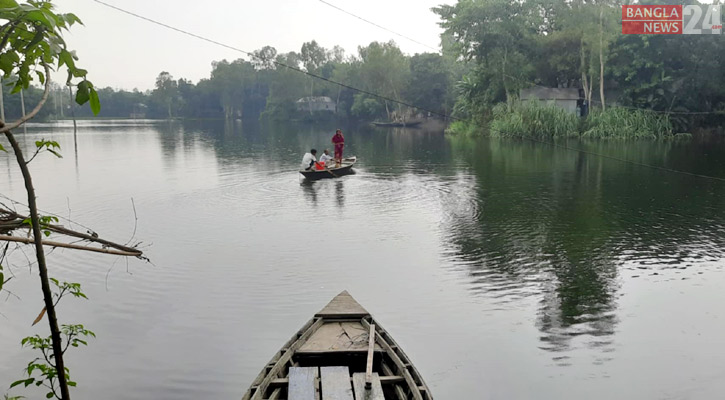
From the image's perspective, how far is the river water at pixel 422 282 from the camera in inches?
311

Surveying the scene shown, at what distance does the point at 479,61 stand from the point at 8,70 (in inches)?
2006

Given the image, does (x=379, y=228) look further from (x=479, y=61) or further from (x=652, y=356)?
(x=479, y=61)

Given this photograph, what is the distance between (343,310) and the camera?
825 centimetres

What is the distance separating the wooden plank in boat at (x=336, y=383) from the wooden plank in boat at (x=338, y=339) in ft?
1.71

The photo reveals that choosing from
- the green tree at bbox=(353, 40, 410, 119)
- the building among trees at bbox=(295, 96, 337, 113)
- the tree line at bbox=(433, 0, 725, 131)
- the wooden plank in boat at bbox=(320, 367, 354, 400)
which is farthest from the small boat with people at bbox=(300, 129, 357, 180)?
the building among trees at bbox=(295, 96, 337, 113)

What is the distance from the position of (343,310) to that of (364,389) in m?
2.13

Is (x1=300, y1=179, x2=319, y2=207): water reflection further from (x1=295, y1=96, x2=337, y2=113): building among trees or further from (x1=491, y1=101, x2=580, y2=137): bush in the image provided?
(x1=295, y1=96, x2=337, y2=113): building among trees

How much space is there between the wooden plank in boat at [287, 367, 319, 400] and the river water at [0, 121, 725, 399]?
4.08ft

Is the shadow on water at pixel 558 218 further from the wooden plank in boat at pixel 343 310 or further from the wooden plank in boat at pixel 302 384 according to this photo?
the wooden plank in boat at pixel 302 384

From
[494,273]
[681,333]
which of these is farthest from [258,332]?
[681,333]

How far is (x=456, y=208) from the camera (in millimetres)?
18266

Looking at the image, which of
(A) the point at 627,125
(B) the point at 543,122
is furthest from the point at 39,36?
(A) the point at 627,125

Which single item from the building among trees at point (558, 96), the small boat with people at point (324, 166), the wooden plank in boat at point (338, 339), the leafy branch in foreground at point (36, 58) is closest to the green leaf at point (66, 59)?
the leafy branch in foreground at point (36, 58)

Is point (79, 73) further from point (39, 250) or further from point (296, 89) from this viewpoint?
point (296, 89)
